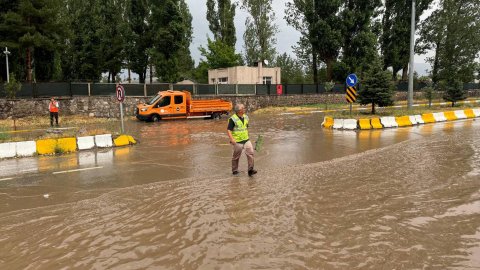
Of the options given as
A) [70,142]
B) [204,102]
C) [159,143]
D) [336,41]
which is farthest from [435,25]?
[70,142]

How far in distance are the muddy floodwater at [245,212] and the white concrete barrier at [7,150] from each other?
1.19m

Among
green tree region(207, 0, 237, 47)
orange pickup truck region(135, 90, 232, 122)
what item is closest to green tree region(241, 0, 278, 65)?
green tree region(207, 0, 237, 47)

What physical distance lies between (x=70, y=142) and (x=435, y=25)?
47.3 meters

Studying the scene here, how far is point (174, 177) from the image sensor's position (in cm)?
879

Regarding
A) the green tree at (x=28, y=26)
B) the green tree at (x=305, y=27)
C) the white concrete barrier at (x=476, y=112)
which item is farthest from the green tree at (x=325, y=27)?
the green tree at (x=28, y=26)

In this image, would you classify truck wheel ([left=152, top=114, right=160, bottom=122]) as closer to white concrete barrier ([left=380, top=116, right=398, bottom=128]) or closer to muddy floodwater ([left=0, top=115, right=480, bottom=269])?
muddy floodwater ([left=0, top=115, right=480, bottom=269])

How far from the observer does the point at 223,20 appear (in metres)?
51.1

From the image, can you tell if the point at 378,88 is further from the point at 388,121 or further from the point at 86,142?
the point at 86,142

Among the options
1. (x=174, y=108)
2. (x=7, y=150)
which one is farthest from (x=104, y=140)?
(x=174, y=108)

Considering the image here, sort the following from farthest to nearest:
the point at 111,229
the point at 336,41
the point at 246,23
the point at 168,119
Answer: the point at 246,23
the point at 336,41
the point at 168,119
the point at 111,229

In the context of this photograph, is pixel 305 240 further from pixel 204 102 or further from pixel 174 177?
pixel 204 102

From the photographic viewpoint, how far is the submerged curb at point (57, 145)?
1198 cm

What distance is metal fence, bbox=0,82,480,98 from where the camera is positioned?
79.9 feet

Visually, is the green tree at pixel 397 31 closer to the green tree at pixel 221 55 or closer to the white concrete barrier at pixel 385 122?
the green tree at pixel 221 55
